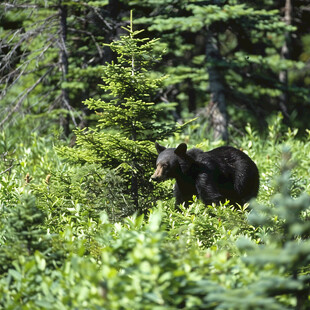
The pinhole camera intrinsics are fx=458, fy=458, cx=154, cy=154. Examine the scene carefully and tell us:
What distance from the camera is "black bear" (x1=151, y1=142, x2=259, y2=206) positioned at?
576 centimetres

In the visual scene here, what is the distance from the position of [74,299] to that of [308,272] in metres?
1.96

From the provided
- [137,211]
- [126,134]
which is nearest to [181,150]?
[126,134]

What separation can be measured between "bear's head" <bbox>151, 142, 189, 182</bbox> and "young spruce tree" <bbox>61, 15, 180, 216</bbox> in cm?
22

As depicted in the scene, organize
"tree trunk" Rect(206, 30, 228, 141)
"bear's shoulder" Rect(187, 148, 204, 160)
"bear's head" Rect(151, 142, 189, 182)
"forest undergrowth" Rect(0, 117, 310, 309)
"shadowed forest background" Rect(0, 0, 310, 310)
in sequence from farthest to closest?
"tree trunk" Rect(206, 30, 228, 141) < "bear's shoulder" Rect(187, 148, 204, 160) < "bear's head" Rect(151, 142, 189, 182) < "shadowed forest background" Rect(0, 0, 310, 310) < "forest undergrowth" Rect(0, 117, 310, 309)

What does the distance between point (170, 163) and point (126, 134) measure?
2.21 feet

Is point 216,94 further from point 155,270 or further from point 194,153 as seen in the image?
point 155,270

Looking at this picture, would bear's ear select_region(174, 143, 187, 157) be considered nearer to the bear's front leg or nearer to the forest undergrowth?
the bear's front leg

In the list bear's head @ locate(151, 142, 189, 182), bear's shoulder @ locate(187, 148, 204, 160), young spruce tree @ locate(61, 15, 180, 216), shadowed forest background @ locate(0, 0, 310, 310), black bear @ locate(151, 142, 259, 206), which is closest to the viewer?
shadowed forest background @ locate(0, 0, 310, 310)

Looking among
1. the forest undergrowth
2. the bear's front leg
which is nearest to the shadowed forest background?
the forest undergrowth

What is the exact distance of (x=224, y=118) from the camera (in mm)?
12328

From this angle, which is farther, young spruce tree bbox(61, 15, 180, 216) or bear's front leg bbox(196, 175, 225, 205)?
bear's front leg bbox(196, 175, 225, 205)

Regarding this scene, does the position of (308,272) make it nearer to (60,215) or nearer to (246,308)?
(246,308)

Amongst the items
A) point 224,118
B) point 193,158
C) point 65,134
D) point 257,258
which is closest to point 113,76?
point 193,158

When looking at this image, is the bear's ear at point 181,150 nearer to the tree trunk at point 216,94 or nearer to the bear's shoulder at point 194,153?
the bear's shoulder at point 194,153
